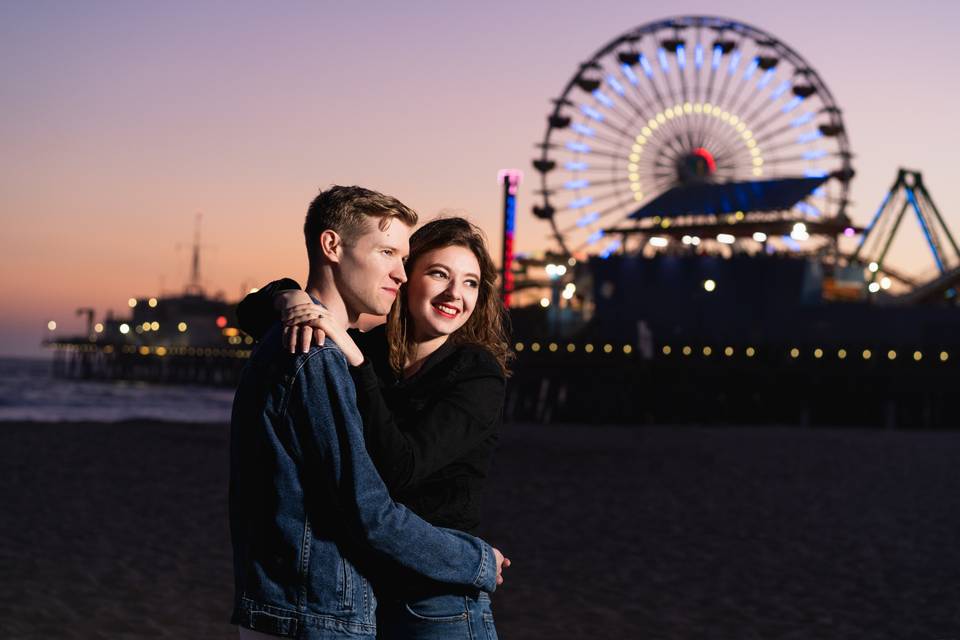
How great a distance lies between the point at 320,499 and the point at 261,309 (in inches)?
26.2

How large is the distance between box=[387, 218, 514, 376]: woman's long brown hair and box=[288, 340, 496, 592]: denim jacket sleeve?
0.51 metres

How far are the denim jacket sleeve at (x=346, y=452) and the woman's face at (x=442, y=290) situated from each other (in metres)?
0.48

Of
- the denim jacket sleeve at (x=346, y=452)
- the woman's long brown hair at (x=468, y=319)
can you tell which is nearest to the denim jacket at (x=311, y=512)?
the denim jacket sleeve at (x=346, y=452)

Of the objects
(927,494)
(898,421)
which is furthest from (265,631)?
(898,421)

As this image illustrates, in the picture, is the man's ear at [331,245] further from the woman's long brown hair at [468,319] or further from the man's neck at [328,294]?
the woman's long brown hair at [468,319]

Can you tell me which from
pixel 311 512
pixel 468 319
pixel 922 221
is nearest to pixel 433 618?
pixel 311 512

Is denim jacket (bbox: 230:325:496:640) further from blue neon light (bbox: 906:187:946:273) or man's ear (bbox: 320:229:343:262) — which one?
blue neon light (bbox: 906:187:946:273)

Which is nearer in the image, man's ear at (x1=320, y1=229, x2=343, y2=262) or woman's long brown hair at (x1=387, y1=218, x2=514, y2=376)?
man's ear at (x1=320, y1=229, x2=343, y2=262)

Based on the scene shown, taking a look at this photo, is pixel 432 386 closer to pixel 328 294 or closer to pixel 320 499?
pixel 328 294

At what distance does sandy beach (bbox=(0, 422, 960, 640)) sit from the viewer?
7582 millimetres

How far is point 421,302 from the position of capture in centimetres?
287

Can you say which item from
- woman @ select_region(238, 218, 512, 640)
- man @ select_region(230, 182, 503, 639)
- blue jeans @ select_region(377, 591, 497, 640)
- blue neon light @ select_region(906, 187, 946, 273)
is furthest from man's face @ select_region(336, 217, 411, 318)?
blue neon light @ select_region(906, 187, 946, 273)

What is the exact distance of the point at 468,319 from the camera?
2994mm

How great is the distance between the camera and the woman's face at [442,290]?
287cm
